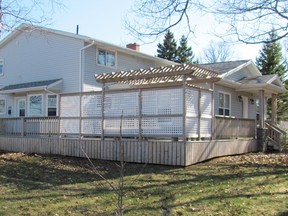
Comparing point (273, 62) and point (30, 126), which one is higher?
point (273, 62)

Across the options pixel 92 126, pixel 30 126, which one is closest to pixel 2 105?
pixel 30 126

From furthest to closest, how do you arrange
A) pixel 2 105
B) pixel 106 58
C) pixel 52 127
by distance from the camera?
pixel 2 105, pixel 106 58, pixel 52 127

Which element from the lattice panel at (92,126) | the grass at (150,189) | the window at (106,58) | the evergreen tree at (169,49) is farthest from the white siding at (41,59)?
the evergreen tree at (169,49)

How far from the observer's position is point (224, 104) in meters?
21.3

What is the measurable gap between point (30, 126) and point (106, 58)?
6.01m

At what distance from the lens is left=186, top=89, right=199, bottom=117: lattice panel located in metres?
11.8

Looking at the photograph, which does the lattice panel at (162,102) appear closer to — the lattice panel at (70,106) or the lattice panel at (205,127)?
the lattice panel at (205,127)

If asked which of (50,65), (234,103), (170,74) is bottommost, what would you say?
(234,103)

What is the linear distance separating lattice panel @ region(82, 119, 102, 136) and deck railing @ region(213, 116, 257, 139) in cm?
415

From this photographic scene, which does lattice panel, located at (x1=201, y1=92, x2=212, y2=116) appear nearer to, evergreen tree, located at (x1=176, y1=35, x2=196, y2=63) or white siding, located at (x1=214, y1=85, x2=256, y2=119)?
white siding, located at (x1=214, y1=85, x2=256, y2=119)

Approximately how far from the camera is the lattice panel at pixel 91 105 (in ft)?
44.9

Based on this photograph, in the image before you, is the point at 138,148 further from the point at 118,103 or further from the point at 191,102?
the point at 191,102

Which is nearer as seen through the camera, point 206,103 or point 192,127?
point 192,127

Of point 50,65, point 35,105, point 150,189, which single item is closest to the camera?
point 150,189
